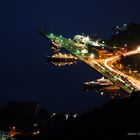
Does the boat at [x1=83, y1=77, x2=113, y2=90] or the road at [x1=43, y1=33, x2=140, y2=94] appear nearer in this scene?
the road at [x1=43, y1=33, x2=140, y2=94]

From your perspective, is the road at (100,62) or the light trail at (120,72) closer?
the road at (100,62)

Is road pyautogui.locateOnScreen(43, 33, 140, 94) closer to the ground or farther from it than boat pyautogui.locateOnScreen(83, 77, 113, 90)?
farther from it

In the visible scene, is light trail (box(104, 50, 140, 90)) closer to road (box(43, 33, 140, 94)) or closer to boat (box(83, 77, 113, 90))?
road (box(43, 33, 140, 94))

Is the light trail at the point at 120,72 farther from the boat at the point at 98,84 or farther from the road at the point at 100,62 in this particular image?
the boat at the point at 98,84

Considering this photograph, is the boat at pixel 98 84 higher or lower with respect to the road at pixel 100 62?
lower

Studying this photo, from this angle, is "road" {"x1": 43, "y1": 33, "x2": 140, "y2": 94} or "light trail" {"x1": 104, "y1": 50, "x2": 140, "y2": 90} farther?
"light trail" {"x1": 104, "y1": 50, "x2": 140, "y2": 90}

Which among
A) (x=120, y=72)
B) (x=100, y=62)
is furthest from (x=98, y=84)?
(x=100, y=62)

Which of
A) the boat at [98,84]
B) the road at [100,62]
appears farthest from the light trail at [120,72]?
the boat at [98,84]

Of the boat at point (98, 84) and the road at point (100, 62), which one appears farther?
the boat at point (98, 84)

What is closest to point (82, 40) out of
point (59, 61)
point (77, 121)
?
point (59, 61)

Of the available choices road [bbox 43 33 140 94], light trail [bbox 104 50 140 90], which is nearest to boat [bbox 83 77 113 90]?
road [bbox 43 33 140 94]

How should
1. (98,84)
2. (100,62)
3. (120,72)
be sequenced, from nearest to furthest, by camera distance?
(98,84) < (120,72) < (100,62)

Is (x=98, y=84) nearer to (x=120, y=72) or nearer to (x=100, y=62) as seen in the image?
(x=120, y=72)
